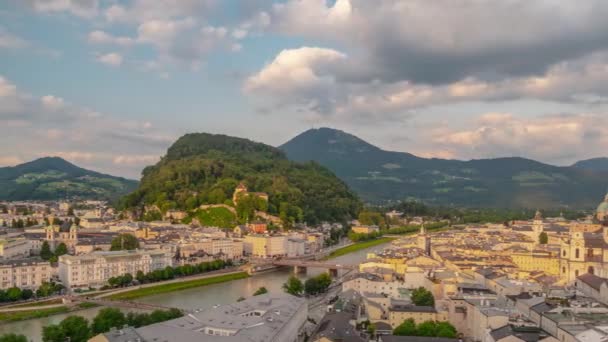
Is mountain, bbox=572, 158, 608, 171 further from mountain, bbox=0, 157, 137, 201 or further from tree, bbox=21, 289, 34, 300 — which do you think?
tree, bbox=21, 289, 34, 300

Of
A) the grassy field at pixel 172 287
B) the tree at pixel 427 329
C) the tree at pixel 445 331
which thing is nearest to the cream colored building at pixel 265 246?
the grassy field at pixel 172 287

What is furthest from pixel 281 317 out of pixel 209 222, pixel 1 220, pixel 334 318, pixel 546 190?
pixel 546 190

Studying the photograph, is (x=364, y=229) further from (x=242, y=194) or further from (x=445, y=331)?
(x=445, y=331)

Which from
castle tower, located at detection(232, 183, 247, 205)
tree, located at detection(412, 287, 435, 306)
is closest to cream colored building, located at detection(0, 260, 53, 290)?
tree, located at detection(412, 287, 435, 306)

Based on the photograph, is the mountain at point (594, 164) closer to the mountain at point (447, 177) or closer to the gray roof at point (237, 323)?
the mountain at point (447, 177)

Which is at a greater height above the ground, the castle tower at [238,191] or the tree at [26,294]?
the castle tower at [238,191]
